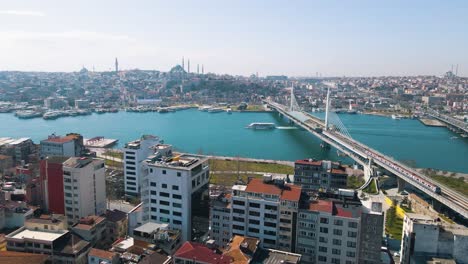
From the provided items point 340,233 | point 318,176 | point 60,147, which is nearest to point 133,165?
Answer: point 60,147

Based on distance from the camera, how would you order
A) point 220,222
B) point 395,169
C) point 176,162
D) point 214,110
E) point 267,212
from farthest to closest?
point 214,110 → point 395,169 → point 176,162 → point 220,222 → point 267,212

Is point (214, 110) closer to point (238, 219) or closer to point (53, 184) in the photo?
point (53, 184)

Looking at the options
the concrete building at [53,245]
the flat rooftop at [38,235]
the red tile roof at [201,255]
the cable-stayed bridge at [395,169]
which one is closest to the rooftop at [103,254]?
the concrete building at [53,245]

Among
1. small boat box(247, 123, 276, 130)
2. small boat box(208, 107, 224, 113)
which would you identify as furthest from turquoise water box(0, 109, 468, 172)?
small boat box(208, 107, 224, 113)

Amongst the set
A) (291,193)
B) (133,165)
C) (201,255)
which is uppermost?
(291,193)

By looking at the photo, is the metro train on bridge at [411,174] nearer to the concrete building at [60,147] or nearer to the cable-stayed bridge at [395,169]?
the cable-stayed bridge at [395,169]

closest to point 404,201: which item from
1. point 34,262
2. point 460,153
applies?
point 34,262

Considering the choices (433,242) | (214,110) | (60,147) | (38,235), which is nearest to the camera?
(38,235)
